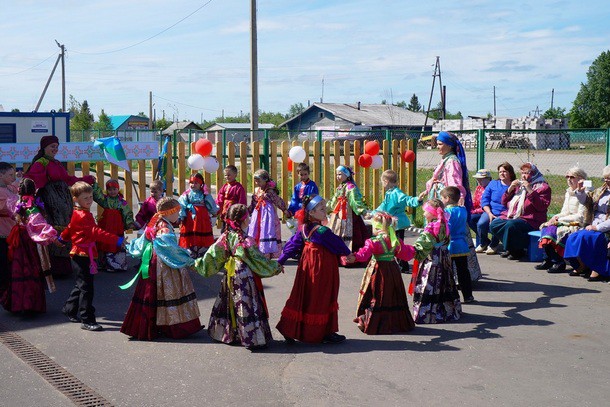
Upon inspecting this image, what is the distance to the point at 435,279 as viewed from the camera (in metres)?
7.84

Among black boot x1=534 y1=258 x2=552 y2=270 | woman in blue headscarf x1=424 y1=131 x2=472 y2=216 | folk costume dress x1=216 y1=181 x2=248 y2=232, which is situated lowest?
black boot x1=534 y1=258 x2=552 y2=270

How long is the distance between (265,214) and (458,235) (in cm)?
315

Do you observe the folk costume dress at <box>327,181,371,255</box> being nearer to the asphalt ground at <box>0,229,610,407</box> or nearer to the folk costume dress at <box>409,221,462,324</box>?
the asphalt ground at <box>0,229,610,407</box>

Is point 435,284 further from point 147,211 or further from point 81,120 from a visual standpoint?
point 81,120

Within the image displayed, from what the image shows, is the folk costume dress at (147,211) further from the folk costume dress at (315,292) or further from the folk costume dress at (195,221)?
the folk costume dress at (315,292)

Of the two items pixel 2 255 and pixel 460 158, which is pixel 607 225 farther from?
pixel 2 255

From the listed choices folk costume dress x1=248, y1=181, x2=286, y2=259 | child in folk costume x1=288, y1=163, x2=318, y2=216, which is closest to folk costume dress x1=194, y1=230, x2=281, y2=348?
folk costume dress x1=248, y1=181, x2=286, y2=259

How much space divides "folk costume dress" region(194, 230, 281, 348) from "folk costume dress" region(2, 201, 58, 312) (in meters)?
2.19

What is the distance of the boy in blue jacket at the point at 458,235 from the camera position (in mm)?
8477

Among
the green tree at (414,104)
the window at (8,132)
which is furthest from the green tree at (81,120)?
the green tree at (414,104)

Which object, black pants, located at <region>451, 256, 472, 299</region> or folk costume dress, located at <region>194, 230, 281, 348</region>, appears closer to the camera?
folk costume dress, located at <region>194, 230, 281, 348</region>

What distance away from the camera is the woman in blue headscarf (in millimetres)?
9188

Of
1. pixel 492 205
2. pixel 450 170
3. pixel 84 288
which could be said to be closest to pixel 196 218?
pixel 84 288

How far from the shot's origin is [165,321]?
7.03 m
